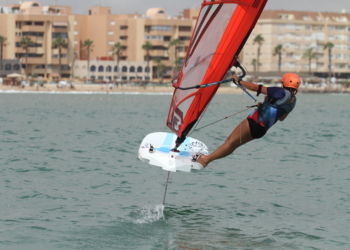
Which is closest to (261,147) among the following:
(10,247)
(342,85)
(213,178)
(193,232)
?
(213,178)

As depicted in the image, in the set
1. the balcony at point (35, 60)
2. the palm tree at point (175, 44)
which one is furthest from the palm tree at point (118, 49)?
the balcony at point (35, 60)

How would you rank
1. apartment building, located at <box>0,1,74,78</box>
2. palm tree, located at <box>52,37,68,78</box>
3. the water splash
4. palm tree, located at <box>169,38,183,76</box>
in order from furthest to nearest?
palm tree, located at <box>169,38,183,76</box> → apartment building, located at <box>0,1,74,78</box> → palm tree, located at <box>52,37,68,78</box> → the water splash

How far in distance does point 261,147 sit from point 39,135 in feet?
32.8

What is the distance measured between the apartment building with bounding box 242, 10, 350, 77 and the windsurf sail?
132115 mm

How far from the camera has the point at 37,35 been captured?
127 metres

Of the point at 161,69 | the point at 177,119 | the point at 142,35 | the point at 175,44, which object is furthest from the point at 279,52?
Result: the point at 177,119

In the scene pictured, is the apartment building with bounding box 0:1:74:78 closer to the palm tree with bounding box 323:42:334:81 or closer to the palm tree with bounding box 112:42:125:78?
the palm tree with bounding box 112:42:125:78

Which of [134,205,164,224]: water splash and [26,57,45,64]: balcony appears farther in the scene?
[26,57,45,64]: balcony

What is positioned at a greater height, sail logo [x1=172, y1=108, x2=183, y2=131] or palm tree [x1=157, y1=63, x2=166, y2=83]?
sail logo [x1=172, y1=108, x2=183, y2=131]

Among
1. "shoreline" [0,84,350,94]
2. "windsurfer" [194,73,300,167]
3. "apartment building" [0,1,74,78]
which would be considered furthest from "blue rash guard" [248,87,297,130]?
"apartment building" [0,1,74,78]

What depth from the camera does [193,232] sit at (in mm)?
11227

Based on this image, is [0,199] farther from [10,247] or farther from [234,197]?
[234,197]

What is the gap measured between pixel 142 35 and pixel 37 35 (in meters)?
20.6

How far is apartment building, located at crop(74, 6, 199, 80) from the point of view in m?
136
